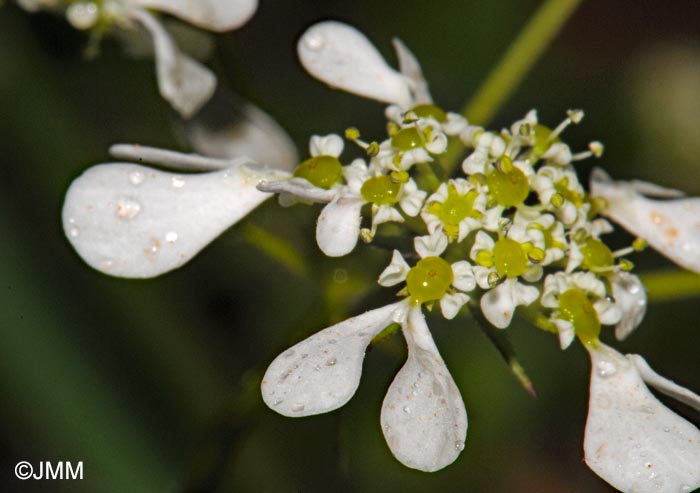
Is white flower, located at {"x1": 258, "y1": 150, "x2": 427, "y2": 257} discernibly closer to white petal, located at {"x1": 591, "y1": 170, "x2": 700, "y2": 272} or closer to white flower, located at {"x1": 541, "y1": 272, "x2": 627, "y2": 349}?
white flower, located at {"x1": 541, "y1": 272, "x2": 627, "y2": 349}

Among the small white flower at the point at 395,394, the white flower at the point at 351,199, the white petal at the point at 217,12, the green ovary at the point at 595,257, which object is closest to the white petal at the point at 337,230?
the white flower at the point at 351,199

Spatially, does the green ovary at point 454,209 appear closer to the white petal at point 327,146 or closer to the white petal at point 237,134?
the white petal at point 327,146

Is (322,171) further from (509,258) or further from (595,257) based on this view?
(595,257)

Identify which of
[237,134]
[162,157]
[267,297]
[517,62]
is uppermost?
[517,62]

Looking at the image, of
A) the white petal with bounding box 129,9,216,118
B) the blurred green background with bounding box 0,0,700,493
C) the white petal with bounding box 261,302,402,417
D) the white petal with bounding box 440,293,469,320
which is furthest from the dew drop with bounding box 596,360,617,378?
the white petal with bounding box 129,9,216,118

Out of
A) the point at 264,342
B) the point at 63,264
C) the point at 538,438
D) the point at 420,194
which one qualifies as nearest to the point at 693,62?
the point at 538,438

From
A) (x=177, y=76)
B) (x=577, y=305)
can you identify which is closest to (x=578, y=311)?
(x=577, y=305)
